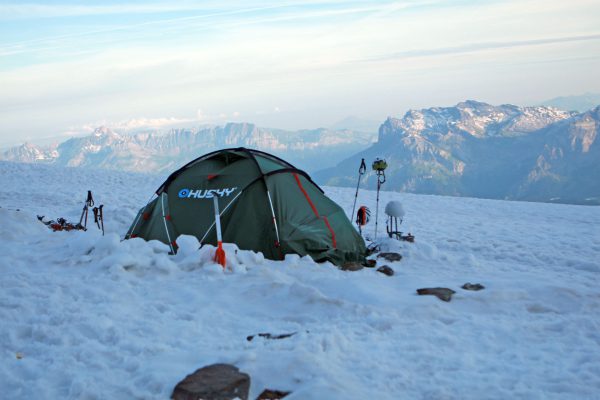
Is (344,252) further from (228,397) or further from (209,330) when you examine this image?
(228,397)

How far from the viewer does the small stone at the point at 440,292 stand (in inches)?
293

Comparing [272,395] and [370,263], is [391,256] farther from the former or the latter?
[272,395]

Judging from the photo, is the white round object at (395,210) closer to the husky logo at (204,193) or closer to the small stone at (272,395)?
the husky logo at (204,193)

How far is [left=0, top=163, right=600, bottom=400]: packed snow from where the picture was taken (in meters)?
4.65

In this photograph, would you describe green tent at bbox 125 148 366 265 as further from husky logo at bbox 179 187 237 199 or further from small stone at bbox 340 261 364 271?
small stone at bbox 340 261 364 271

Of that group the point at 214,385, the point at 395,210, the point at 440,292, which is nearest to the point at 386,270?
the point at 440,292

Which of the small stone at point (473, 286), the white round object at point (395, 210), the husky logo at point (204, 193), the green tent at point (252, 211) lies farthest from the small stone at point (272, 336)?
the white round object at point (395, 210)

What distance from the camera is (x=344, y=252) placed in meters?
10.7

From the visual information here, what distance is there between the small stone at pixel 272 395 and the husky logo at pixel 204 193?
695 cm

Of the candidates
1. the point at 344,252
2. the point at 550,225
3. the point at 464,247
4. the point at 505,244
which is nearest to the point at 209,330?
the point at 344,252

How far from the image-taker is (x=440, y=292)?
24.9 ft

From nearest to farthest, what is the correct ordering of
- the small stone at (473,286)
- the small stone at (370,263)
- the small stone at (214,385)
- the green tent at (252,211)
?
the small stone at (214,385) < the small stone at (473,286) < the small stone at (370,263) < the green tent at (252,211)

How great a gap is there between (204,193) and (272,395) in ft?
24.2

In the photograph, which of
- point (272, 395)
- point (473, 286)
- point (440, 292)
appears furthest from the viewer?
point (473, 286)
